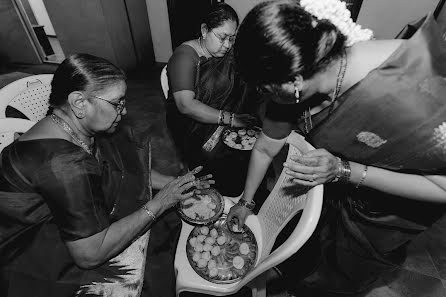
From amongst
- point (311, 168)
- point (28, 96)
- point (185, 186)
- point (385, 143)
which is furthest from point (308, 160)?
point (28, 96)

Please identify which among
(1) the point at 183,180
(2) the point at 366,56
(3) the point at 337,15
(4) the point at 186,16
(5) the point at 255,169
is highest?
(3) the point at 337,15

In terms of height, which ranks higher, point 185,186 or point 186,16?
point 185,186

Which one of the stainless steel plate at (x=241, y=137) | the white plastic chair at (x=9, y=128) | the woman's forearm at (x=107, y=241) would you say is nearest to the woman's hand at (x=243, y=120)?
the stainless steel plate at (x=241, y=137)

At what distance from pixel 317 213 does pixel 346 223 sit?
59 cm

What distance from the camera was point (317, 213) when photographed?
3.17ft

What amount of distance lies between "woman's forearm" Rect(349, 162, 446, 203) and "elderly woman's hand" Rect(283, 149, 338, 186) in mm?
162

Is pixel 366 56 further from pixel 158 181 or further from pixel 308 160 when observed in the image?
pixel 158 181

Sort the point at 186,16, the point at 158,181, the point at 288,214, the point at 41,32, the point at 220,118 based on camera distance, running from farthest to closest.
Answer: the point at 41,32
the point at 186,16
the point at 220,118
the point at 158,181
the point at 288,214

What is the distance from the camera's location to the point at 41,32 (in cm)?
552

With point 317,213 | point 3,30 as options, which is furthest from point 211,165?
point 3,30

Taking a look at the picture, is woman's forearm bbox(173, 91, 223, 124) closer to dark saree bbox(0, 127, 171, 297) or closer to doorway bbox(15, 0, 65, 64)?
dark saree bbox(0, 127, 171, 297)

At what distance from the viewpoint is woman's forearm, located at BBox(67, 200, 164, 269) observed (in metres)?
1.09

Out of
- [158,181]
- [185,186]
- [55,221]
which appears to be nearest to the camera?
[55,221]

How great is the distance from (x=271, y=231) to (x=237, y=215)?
240 millimetres
